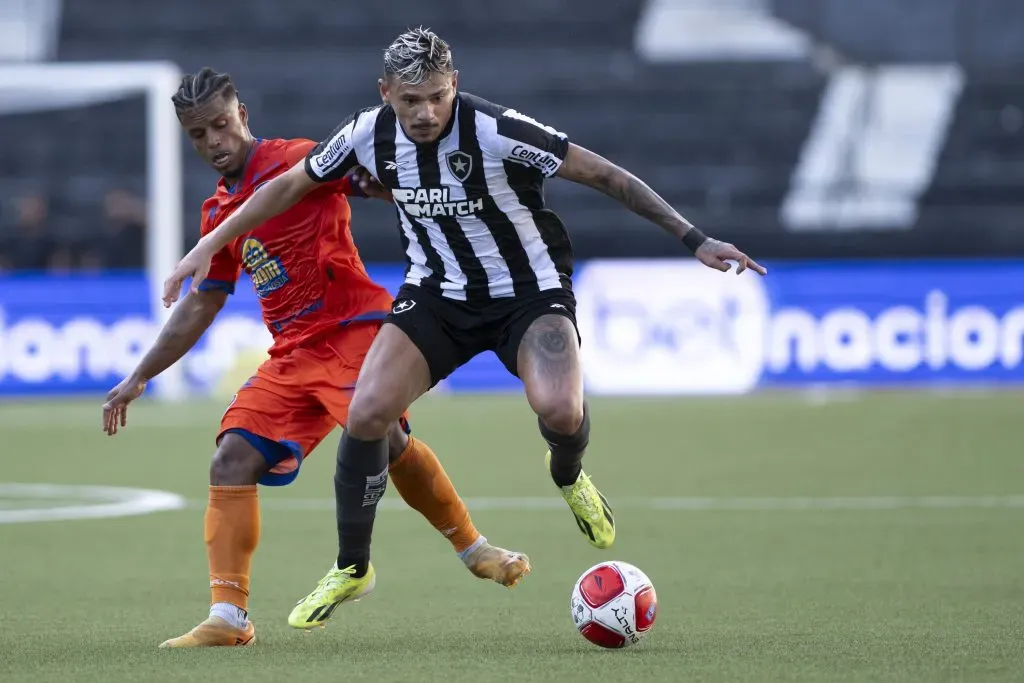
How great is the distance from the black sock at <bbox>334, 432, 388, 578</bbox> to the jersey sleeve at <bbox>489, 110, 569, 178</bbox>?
40.2 inches

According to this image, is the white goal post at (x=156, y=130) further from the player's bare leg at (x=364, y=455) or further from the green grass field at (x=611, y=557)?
the player's bare leg at (x=364, y=455)

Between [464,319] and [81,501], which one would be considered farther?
[81,501]

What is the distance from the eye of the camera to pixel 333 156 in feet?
18.4

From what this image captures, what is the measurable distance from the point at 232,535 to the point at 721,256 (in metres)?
1.80

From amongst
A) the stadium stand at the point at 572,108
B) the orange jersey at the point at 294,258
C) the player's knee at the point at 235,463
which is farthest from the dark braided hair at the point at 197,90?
the stadium stand at the point at 572,108

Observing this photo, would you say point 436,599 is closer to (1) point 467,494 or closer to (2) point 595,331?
(1) point 467,494

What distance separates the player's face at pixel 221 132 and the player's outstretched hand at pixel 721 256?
158cm

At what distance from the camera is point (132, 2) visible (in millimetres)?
22625

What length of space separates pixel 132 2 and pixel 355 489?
18267 millimetres

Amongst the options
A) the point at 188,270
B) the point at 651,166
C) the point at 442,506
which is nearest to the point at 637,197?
the point at 442,506

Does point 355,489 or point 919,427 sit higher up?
point 355,489

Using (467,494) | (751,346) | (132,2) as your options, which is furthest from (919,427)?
(132,2)

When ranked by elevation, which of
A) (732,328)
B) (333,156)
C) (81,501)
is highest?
(333,156)

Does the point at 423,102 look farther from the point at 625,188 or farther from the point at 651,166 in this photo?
the point at 651,166
